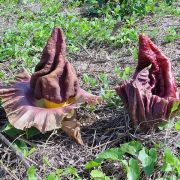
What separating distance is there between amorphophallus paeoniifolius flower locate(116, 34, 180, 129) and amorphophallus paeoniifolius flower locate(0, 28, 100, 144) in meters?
0.26

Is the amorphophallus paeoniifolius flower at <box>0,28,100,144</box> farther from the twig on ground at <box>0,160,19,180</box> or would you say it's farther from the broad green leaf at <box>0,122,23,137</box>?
the twig on ground at <box>0,160,19,180</box>

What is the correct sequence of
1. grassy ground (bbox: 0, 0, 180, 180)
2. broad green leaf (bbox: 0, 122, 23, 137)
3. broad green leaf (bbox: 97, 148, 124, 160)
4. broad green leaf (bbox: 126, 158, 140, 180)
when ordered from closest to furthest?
broad green leaf (bbox: 126, 158, 140, 180), broad green leaf (bbox: 97, 148, 124, 160), grassy ground (bbox: 0, 0, 180, 180), broad green leaf (bbox: 0, 122, 23, 137)

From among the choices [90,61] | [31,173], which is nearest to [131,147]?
[31,173]

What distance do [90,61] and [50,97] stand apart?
1123mm

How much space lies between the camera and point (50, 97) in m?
2.19

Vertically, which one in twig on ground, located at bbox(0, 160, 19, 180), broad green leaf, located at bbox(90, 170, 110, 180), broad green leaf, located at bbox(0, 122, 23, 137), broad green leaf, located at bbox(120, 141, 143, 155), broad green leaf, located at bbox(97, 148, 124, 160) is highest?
broad green leaf, located at bbox(0, 122, 23, 137)

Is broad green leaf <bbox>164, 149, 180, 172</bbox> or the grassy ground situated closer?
broad green leaf <bbox>164, 149, 180, 172</bbox>

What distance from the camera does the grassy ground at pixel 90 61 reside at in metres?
2.05

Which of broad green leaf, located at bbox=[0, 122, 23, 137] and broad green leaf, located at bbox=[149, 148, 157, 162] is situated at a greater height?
broad green leaf, located at bbox=[0, 122, 23, 137]

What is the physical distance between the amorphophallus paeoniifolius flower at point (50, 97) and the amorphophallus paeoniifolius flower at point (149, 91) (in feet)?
0.86

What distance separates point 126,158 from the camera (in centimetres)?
203

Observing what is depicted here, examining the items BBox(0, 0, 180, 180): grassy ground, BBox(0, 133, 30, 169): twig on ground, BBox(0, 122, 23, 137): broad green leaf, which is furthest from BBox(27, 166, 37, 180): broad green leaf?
BBox(0, 122, 23, 137): broad green leaf

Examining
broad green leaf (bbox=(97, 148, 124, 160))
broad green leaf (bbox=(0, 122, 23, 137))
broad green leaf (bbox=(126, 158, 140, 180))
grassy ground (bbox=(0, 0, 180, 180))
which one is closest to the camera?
broad green leaf (bbox=(126, 158, 140, 180))

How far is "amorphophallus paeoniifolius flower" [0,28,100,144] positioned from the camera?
210cm
